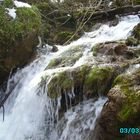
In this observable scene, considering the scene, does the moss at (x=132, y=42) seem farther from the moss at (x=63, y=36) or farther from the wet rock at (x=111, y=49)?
the moss at (x=63, y=36)

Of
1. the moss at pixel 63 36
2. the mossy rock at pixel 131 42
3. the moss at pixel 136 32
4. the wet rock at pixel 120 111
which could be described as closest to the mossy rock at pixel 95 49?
the mossy rock at pixel 131 42

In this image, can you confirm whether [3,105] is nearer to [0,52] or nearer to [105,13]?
[0,52]

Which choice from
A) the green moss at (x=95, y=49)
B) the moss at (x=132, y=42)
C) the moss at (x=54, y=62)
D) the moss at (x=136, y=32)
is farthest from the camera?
the moss at (x=136, y=32)

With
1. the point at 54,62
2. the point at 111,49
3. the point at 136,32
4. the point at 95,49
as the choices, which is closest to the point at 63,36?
the point at 54,62

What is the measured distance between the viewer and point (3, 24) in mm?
6969

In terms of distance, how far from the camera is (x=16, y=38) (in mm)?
7000

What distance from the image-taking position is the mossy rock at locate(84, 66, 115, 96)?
496 cm

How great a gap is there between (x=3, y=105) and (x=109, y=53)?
215 centimetres

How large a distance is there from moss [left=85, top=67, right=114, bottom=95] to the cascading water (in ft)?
0.51

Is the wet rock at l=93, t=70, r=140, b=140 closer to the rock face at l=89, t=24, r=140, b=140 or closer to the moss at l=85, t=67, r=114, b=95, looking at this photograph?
the rock face at l=89, t=24, r=140, b=140

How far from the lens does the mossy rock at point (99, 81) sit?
4961mm

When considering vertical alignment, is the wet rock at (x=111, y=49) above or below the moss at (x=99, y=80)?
above

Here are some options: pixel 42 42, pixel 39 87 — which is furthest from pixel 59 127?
pixel 42 42

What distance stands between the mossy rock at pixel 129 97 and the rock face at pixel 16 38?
2.95m
